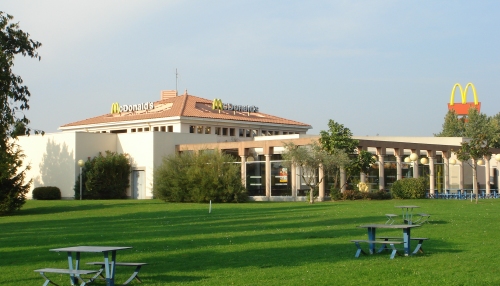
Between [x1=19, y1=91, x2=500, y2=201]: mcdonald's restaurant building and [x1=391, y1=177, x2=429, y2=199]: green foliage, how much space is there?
261 cm

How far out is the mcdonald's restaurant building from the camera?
161ft

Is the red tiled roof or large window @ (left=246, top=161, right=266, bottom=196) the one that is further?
the red tiled roof

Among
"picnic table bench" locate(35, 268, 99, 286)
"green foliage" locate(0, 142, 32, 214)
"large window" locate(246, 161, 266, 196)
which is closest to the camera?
"picnic table bench" locate(35, 268, 99, 286)

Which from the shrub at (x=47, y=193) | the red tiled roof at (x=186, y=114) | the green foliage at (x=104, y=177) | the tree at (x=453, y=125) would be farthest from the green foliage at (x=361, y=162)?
the tree at (x=453, y=125)

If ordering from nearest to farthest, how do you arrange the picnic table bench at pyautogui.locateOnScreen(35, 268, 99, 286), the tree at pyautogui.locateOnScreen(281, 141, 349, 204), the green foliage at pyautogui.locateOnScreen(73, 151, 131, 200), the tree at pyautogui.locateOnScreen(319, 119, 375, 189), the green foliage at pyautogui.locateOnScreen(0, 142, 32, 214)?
the picnic table bench at pyautogui.locateOnScreen(35, 268, 99, 286) → the green foliage at pyautogui.locateOnScreen(0, 142, 32, 214) → the tree at pyautogui.locateOnScreen(281, 141, 349, 204) → the tree at pyautogui.locateOnScreen(319, 119, 375, 189) → the green foliage at pyautogui.locateOnScreen(73, 151, 131, 200)

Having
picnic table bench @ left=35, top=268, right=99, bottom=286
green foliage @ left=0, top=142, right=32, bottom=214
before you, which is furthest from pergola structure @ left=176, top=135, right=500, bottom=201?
picnic table bench @ left=35, top=268, right=99, bottom=286

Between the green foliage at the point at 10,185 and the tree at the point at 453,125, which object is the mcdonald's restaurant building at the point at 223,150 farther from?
the tree at the point at 453,125

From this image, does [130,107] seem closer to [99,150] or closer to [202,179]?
[99,150]

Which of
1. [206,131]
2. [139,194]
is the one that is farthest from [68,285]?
[206,131]

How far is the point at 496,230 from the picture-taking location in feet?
64.7

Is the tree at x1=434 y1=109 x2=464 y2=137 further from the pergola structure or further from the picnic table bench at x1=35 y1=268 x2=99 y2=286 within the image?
the picnic table bench at x1=35 y1=268 x2=99 y2=286

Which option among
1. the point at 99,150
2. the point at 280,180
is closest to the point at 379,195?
the point at 280,180

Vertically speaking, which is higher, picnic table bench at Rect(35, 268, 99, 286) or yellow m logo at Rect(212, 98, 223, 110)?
yellow m logo at Rect(212, 98, 223, 110)

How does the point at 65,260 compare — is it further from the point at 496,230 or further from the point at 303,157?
the point at 303,157
